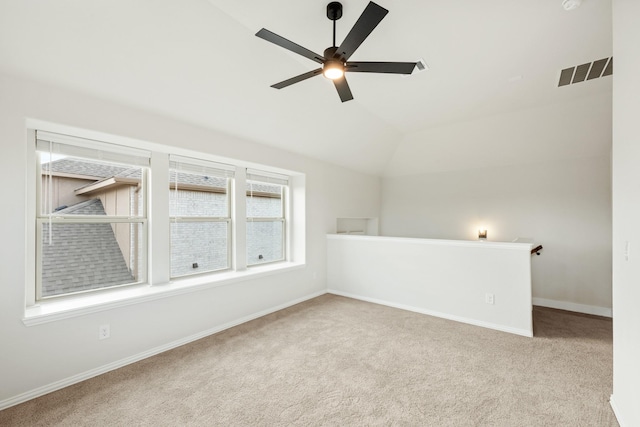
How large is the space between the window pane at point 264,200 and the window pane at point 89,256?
4.79ft

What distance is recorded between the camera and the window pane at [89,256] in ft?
8.22

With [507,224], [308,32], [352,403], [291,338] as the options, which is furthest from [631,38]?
[507,224]

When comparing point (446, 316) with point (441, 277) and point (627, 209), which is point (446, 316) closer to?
point (441, 277)

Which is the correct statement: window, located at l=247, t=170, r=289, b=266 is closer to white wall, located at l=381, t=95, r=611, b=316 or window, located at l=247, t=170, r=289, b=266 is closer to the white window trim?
the white window trim

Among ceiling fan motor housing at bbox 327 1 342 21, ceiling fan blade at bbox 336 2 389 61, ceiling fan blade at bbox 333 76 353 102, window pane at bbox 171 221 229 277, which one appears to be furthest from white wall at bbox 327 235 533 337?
ceiling fan motor housing at bbox 327 1 342 21

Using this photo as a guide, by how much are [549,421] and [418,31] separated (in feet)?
9.69

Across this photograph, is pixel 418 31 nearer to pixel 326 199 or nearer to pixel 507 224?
pixel 326 199

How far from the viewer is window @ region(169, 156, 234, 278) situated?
334 centimetres

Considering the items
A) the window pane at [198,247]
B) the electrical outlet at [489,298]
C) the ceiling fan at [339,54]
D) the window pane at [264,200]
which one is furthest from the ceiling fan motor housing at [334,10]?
the electrical outlet at [489,298]

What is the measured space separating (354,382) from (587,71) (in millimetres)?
3777

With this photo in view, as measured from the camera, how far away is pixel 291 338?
125 inches

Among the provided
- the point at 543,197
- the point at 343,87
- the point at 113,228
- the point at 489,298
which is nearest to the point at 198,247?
the point at 113,228

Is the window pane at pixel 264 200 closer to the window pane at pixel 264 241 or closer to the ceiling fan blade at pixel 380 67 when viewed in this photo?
the window pane at pixel 264 241

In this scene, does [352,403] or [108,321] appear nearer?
[352,403]
